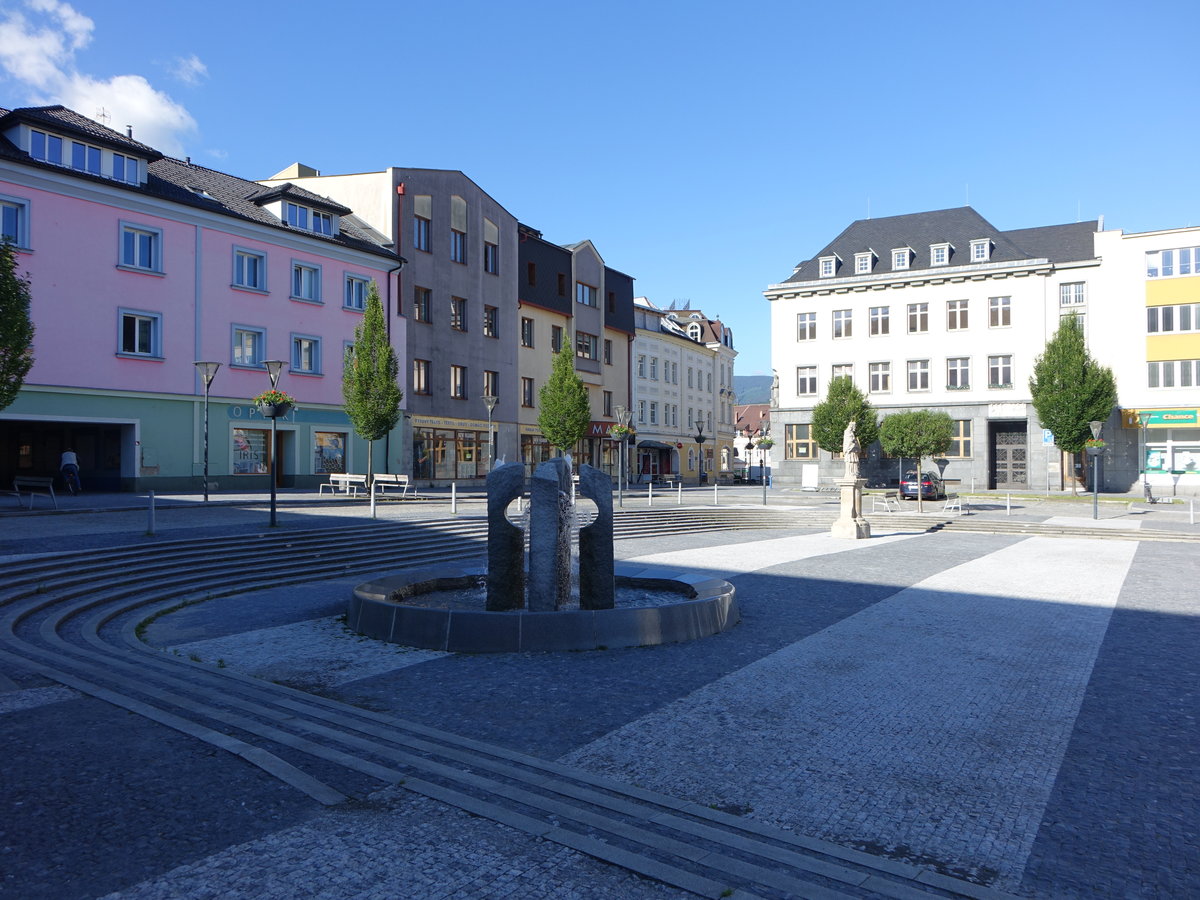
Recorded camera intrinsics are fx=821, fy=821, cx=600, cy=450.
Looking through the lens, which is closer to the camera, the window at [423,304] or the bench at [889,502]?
the bench at [889,502]

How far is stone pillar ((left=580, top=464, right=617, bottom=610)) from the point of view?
33.7ft

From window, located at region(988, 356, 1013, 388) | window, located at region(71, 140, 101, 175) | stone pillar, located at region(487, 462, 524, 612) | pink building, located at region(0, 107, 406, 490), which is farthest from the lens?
window, located at region(988, 356, 1013, 388)

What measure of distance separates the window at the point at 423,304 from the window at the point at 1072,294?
36.5 metres

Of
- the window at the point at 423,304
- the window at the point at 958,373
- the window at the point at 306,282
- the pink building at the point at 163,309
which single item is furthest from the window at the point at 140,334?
the window at the point at 958,373

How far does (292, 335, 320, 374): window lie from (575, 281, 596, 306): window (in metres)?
20.5

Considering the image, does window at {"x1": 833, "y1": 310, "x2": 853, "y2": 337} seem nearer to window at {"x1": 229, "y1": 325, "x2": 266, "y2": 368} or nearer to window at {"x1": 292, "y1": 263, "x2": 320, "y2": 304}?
window at {"x1": 292, "y1": 263, "x2": 320, "y2": 304}

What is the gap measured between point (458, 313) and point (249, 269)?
12.0 m

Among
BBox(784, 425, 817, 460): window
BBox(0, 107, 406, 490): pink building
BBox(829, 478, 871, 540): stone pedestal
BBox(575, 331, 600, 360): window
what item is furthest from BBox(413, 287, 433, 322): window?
BBox(784, 425, 817, 460): window

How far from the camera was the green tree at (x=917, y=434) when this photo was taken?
47.3 meters

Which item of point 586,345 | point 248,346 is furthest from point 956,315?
point 248,346

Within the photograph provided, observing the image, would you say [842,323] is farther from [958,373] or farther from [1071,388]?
[1071,388]

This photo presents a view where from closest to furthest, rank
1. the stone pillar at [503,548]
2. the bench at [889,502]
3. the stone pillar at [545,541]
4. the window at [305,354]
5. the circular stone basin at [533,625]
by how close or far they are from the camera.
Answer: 1. the circular stone basin at [533,625]
2. the stone pillar at [545,541]
3. the stone pillar at [503,548]
4. the bench at [889,502]
5. the window at [305,354]

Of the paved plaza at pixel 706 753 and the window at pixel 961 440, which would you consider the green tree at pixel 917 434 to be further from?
the paved plaza at pixel 706 753

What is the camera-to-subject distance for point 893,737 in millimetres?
6215
